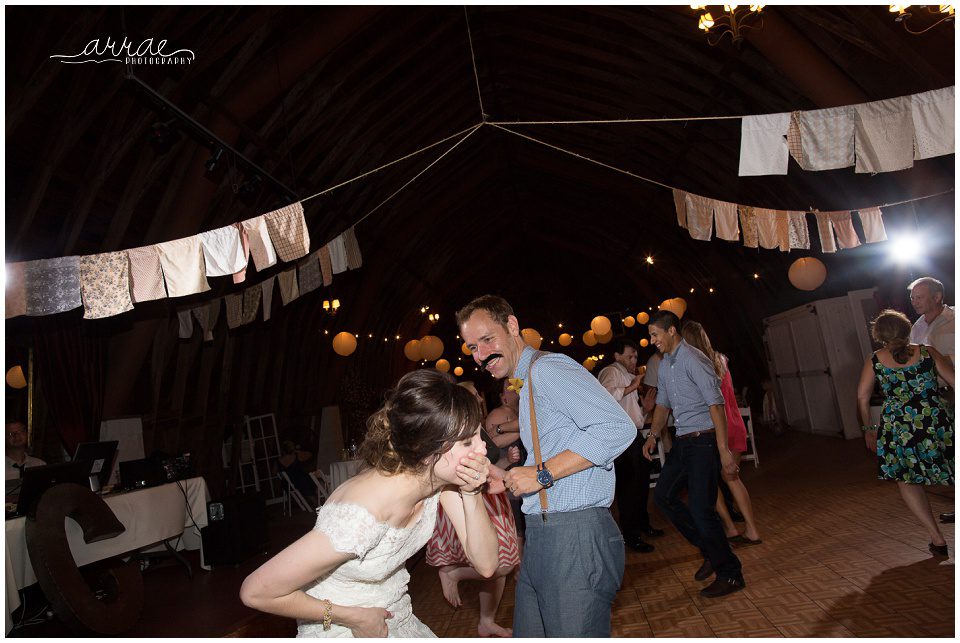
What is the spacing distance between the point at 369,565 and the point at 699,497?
8.02 ft

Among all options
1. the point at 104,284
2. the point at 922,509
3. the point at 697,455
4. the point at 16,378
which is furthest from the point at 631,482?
the point at 16,378

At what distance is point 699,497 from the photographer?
3.52 meters

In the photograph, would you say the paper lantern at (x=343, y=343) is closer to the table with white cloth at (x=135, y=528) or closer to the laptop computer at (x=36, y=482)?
the table with white cloth at (x=135, y=528)

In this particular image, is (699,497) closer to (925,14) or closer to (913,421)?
(913,421)

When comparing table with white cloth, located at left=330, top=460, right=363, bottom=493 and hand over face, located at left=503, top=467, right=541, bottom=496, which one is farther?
table with white cloth, located at left=330, top=460, right=363, bottom=493

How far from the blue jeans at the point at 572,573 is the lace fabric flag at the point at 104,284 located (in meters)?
3.84

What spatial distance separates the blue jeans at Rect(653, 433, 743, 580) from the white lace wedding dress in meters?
2.18

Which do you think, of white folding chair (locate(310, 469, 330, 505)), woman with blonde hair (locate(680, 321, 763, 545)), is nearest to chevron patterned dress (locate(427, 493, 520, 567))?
woman with blonde hair (locate(680, 321, 763, 545))

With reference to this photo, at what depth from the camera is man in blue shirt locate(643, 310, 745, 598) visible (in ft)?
11.6

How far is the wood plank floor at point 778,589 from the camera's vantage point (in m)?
3.03

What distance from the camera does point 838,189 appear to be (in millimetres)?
8578

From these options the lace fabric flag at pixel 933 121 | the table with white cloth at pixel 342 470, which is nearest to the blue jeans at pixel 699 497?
the lace fabric flag at pixel 933 121

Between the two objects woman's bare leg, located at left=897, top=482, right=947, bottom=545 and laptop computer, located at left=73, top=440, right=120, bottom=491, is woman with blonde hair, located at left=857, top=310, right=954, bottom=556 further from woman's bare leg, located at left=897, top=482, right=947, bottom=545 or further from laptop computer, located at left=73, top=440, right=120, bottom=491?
laptop computer, located at left=73, top=440, right=120, bottom=491

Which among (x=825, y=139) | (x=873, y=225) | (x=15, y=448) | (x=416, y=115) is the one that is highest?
(x=416, y=115)
